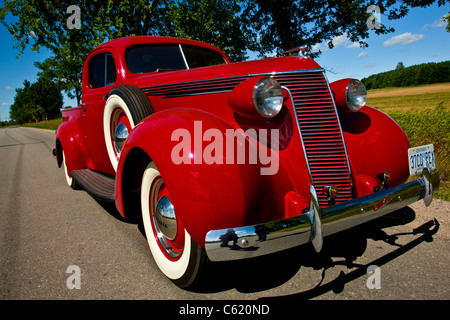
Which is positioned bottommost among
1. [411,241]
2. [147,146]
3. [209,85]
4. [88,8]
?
[411,241]

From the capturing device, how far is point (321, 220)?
1447 mm

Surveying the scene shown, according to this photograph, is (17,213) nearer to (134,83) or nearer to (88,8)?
(134,83)

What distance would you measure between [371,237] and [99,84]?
11.1ft

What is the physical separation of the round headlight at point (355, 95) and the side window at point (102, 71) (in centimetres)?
245

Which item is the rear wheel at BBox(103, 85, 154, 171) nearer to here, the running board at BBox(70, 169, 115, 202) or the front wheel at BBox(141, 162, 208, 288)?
the running board at BBox(70, 169, 115, 202)

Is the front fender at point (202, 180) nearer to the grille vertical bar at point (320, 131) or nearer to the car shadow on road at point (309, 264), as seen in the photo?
the car shadow on road at point (309, 264)

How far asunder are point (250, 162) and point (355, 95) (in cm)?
122

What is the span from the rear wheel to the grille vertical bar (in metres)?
1.10

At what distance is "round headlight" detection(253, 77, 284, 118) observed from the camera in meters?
1.70

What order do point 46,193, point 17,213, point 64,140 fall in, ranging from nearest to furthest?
point 17,213
point 64,140
point 46,193

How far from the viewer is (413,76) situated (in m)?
46.8

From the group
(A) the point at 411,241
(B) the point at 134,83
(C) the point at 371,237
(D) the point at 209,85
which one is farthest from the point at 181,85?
(A) the point at 411,241

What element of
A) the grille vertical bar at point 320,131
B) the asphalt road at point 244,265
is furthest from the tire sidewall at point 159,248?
the grille vertical bar at point 320,131

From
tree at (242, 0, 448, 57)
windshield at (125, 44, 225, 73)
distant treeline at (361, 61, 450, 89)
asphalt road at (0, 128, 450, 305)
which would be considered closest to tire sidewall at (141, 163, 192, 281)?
asphalt road at (0, 128, 450, 305)
